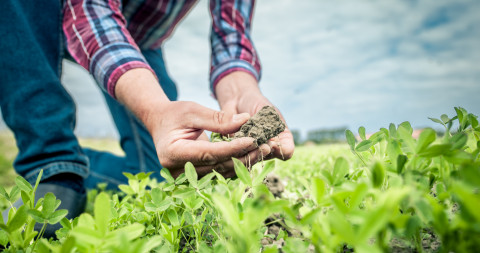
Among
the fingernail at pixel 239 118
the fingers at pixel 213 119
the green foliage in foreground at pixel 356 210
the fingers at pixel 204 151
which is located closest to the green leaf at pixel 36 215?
the green foliage in foreground at pixel 356 210

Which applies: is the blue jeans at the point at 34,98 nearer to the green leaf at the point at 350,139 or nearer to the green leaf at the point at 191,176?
the green leaf at the point at 191,176

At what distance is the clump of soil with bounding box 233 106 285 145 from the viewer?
1.31 metres

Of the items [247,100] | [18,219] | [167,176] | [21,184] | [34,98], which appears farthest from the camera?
[34,98]

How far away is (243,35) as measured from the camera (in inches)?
102

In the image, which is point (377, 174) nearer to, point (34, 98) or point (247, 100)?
point (247, 100)

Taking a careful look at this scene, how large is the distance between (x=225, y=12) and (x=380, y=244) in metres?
2.57

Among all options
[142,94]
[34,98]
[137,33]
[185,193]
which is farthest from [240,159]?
[137,33]

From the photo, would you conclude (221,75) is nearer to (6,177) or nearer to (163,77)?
(163,77)

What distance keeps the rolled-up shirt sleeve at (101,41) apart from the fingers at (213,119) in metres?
0.62

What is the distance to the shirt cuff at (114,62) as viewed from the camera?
1.75m

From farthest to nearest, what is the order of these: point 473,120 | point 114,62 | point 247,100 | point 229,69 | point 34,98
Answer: point 229,69, point 34,98, point 247,100, point 114,62, point 473,120

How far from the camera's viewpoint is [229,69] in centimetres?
232

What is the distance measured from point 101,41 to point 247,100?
3.37 feet

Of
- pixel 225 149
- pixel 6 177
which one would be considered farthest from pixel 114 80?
pixel 6 177
